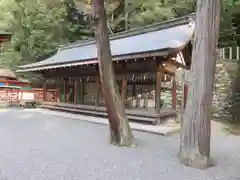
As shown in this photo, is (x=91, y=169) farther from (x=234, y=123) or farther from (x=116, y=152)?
(x=234, y=123)

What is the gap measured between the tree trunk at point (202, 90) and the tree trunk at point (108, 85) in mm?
1550

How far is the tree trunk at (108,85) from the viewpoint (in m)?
5.29

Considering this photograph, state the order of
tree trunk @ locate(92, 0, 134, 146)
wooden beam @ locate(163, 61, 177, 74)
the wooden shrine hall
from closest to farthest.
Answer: tree trunk @ locate(92, 0, 134, 146) → the wooden shrine hall → wooden beam @ locate(163, 61, 177, 74)

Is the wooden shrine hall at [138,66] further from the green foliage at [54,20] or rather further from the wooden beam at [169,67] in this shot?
the green foliage at [54,20]

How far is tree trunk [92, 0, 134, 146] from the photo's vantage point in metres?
5.29

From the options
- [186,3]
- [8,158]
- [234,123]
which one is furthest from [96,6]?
[186,3]

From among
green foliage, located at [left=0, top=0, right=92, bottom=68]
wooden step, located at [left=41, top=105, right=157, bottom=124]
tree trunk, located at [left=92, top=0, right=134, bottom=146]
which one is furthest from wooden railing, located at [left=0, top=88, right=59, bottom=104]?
tree trunk, located at [left=92, top=0, right=134, bottom=146]

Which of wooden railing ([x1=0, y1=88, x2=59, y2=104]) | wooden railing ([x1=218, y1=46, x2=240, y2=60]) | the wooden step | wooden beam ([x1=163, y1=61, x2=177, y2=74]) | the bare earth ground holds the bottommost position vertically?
the bare earth ground

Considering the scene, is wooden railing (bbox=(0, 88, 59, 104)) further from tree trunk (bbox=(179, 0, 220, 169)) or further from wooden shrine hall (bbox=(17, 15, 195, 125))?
tree trunk (bbox=(179, 0, 220, 169))

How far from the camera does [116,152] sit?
4.88 meters

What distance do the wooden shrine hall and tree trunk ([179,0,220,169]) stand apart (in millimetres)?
2800

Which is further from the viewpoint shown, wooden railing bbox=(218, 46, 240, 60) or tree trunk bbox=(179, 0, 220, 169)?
wooden railing bbox=(218, 46, 240, 60)

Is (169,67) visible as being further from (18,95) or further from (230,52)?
(18,95)

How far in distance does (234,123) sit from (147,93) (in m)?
4.64
